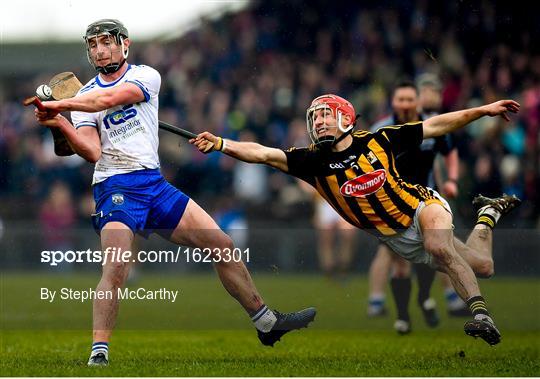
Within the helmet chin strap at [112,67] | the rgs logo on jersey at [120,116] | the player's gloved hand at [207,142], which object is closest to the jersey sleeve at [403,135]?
the player's gloved hand at [207,142]

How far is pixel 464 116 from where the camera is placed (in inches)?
309

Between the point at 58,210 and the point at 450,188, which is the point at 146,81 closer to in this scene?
the point at 450,188

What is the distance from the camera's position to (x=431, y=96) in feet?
35.8

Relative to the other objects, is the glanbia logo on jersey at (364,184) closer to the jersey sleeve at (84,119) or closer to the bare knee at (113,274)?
the bare knee at (113,274)

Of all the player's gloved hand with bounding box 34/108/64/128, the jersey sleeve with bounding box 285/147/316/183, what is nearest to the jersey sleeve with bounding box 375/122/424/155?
the jersey sleeve with bounding box 285/147/316/183

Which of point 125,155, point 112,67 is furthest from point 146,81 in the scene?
point 125,155

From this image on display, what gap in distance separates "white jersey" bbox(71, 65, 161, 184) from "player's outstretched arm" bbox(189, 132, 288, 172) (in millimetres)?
346

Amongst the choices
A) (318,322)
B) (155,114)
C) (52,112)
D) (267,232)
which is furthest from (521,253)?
(52,112)

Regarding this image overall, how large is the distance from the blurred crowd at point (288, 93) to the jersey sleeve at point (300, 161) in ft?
15.1

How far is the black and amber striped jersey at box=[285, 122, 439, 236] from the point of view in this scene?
7.89 m

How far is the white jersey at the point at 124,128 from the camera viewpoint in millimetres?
7637

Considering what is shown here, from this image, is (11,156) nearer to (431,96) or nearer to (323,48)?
(323,48)

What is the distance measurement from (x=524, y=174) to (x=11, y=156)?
662cm

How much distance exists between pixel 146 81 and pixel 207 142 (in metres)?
0.60
